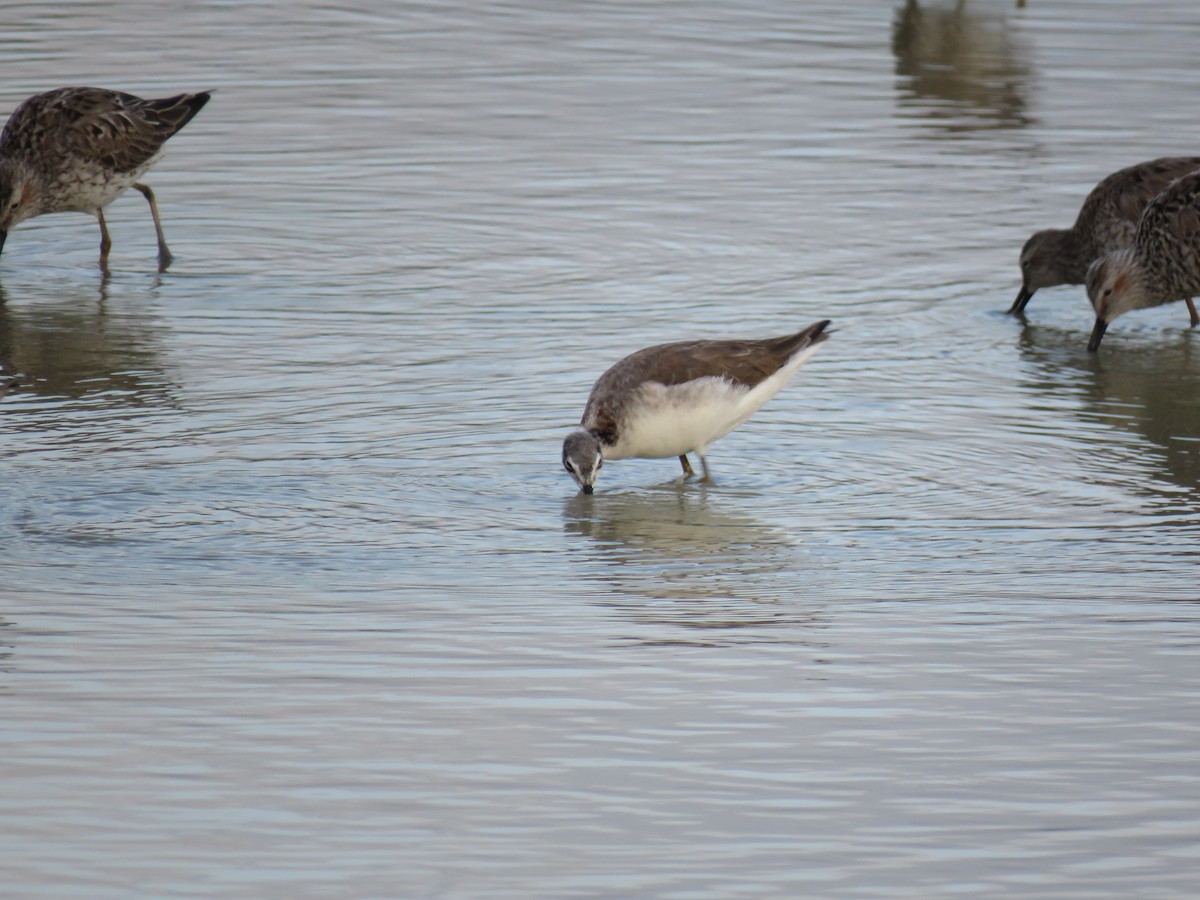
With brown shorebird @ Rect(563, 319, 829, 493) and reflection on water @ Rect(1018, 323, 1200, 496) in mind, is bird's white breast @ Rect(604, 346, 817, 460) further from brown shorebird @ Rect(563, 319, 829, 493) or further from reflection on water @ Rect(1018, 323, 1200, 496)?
reflection on water @ Rect(1018, 323, 1200, 496)

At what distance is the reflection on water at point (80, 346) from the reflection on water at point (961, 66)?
801cm

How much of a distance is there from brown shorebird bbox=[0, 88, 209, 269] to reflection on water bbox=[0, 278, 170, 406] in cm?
77

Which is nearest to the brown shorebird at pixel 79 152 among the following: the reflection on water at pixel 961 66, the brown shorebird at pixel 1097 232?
the brown shorebird at pixel 1097 232

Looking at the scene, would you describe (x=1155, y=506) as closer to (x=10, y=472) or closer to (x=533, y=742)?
(x=533, y=742)

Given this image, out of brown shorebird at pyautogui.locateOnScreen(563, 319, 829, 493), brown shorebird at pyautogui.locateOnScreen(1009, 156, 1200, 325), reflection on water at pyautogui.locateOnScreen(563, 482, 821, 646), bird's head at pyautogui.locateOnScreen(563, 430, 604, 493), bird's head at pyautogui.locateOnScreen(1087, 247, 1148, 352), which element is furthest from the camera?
brown shorebird at pyautogui.locateOnScreen(1009, 156, 1200, 325)

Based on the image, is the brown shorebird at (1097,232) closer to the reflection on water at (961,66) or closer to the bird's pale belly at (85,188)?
the reflection on water at (961,66)

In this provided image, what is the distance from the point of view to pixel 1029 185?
15.0 m

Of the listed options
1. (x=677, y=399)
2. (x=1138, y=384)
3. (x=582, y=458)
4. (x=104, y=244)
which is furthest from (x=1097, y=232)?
(x=104, y=244)

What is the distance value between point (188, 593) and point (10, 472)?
190cm

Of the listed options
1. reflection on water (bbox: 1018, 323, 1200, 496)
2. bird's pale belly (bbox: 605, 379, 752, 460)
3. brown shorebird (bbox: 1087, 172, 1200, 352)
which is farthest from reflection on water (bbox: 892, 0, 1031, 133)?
bird's pale belly (bbox: 605, 379, 752, 460)

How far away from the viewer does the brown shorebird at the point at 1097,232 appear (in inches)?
475

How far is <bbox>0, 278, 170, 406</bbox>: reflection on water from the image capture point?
33.2 ft

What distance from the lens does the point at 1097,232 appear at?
12523 millimetres

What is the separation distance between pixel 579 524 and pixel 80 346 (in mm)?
4082
